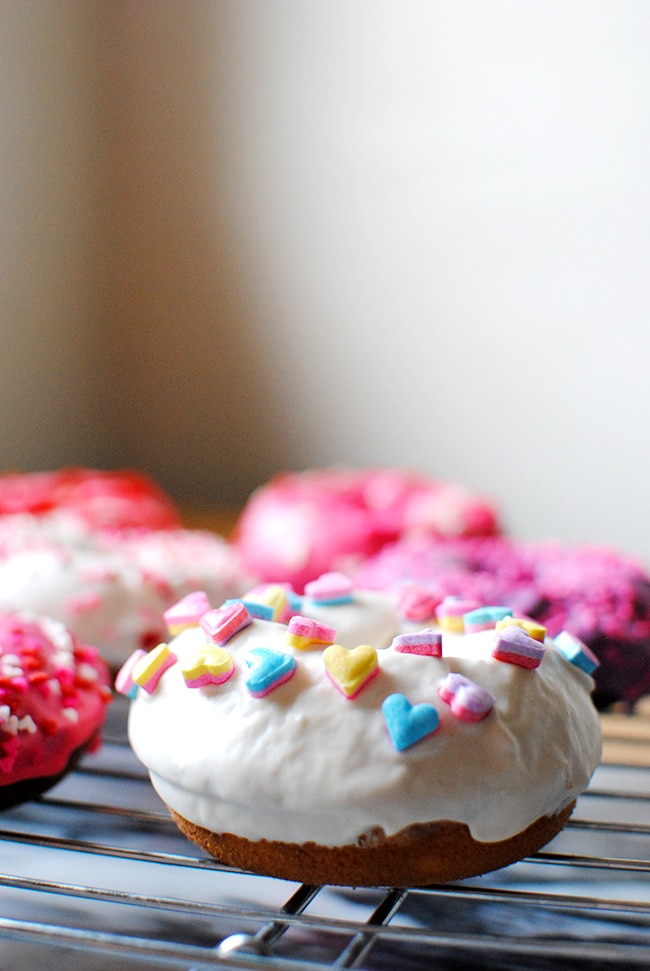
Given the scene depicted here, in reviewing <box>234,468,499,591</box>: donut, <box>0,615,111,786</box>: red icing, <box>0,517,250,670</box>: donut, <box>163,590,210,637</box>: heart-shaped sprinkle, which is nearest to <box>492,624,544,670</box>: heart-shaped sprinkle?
<box>163,590,210,637</box>: heart-shaped sprinkle

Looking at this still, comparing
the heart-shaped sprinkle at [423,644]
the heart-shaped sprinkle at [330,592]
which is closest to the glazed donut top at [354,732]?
the heart-shaped sprinkle at [423,644]

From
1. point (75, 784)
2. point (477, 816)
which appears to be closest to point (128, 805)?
point (75, 784)

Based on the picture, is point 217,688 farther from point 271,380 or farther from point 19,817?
point 271,380

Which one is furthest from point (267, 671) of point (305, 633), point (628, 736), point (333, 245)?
point (333, 245)

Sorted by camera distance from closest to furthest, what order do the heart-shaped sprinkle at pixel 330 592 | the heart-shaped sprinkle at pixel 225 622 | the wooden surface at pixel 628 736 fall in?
the heart-shaped sprinkle at pixel 225 622 < the heart-shaped sprinkle at pixel 330 592 < the wooden surface at pixel 628 736

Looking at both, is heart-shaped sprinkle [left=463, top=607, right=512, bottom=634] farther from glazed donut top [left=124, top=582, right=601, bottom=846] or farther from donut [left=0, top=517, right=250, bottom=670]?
donut [left=0, top=517, right=250, bottom=670]

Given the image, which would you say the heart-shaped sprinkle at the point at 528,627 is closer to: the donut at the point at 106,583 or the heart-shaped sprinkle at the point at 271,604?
the heart-shaped sprinkle at the point at 271,604
